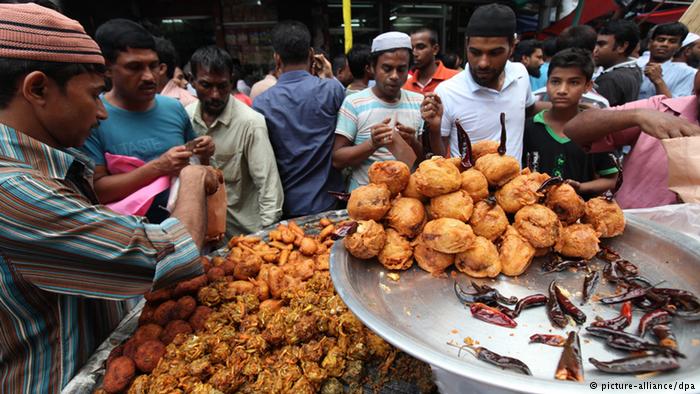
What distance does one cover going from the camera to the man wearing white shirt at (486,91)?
10.3 feet

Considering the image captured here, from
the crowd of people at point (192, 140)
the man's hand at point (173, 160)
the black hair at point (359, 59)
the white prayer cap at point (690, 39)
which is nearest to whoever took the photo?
the crowd of people at point (192, 140)

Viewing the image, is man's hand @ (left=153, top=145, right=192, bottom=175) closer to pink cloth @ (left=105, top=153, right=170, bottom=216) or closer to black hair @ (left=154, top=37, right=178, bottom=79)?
pink cloth @ (left=105, top=153, right=170, bottom=216)

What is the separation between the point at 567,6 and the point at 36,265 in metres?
16.2

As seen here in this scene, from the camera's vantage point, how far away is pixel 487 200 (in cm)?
173

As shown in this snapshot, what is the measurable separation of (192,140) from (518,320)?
7.95ft

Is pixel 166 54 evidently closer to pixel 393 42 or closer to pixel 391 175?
pixel 393 42

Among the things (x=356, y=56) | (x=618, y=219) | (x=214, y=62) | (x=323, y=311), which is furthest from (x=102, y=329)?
(x=356, y=56)

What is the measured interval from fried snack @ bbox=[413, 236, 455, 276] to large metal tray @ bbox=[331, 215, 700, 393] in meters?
0.04

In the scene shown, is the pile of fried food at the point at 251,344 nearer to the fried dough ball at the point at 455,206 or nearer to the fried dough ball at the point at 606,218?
the fried dough ball at the point at 455,206

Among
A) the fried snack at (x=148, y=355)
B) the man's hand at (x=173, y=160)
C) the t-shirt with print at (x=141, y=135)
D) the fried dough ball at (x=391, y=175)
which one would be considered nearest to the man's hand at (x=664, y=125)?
the fried dough ball at (x=391, y=175)

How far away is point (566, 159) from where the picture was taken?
3.11 meters

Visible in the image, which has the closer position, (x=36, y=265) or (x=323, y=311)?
(x=36, y=265)

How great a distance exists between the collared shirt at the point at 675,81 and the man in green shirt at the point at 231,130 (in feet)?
20.2

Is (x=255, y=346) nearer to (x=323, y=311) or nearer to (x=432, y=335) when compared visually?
(x=323, y=311)
